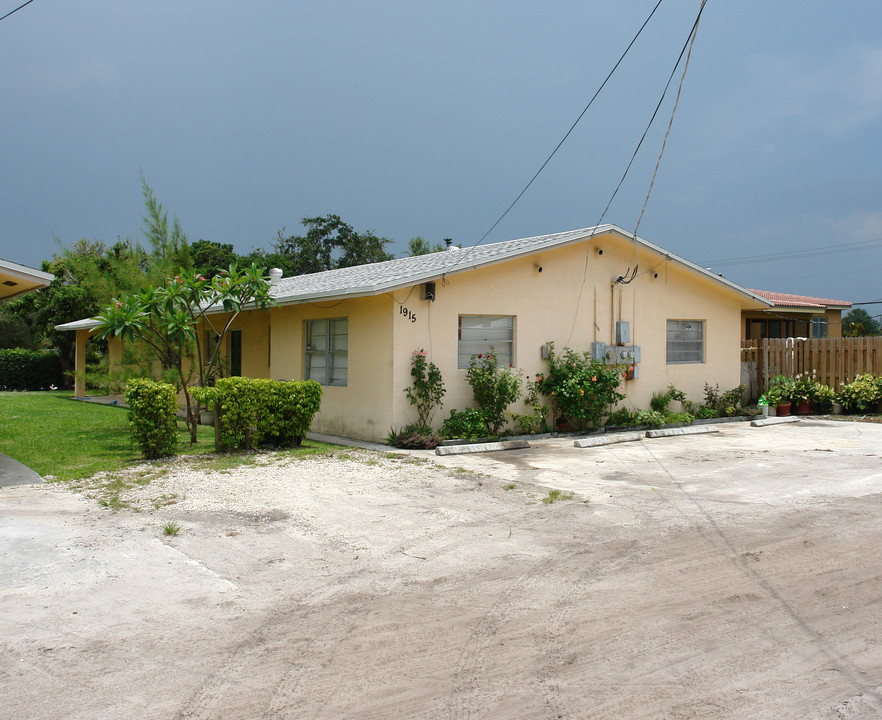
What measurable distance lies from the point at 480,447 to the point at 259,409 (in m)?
3.55

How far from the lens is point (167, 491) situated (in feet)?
26.7

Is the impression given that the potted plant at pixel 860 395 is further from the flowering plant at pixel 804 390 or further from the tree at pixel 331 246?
the tree at pixel 331 246

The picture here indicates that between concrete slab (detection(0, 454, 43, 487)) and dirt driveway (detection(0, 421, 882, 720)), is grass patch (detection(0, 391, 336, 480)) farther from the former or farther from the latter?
dirt driveway (detection(0, 421, 882, 720))

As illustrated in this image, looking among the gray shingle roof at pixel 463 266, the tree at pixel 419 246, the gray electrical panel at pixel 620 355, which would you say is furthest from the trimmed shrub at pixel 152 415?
the tree at pixel 419 246

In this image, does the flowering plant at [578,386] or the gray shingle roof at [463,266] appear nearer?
the gray shingle roof at [463,266]

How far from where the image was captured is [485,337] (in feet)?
43.1

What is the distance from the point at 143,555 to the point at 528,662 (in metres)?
3.37

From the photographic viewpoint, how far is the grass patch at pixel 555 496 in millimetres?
7839

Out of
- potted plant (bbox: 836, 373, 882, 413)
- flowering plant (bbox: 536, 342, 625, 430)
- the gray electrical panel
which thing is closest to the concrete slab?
flowering plant (bbox: 536, 342, 625, 430)

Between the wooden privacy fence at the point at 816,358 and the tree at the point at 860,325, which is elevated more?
the tree at the point at 860,325

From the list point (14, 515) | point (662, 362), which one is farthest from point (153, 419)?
point (662, 362)

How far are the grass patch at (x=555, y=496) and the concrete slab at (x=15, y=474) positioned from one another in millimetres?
5950

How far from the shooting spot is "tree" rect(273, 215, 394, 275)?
4728 cm

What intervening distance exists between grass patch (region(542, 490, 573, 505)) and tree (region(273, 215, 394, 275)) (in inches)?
1570
